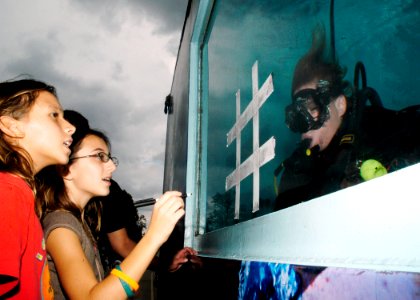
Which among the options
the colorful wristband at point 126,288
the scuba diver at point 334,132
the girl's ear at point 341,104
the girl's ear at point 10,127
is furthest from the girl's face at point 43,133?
the girl's ear at point 341,104

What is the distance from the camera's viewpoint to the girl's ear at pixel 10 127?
1.18 meters

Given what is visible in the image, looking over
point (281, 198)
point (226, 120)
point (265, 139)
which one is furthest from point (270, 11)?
point (281, 198)

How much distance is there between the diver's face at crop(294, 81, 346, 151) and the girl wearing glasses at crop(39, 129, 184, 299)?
72cm

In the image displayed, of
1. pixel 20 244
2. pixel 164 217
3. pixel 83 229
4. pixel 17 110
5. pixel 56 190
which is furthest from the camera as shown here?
pixel 56 190

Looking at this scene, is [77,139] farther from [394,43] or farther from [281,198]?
[394,43]

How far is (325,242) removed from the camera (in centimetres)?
64

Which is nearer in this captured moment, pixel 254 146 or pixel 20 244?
pixel 20 244

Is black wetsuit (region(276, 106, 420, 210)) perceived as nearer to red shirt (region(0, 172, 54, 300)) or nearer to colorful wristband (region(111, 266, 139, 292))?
colorful wristband (region(111, 266, 139, 292))

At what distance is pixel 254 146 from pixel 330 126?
0.46 meters

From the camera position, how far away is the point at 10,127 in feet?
3.92

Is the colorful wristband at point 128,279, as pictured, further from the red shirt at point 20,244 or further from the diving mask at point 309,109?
the diving mask at point 309,109

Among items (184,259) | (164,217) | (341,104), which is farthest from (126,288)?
(184,259)

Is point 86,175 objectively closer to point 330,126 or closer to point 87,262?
point 87,262

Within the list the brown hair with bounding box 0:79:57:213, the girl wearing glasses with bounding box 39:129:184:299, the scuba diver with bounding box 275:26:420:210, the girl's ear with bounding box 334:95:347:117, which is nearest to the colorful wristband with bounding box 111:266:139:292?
the girl wearing glasses with bounding box 39:129:184:299
